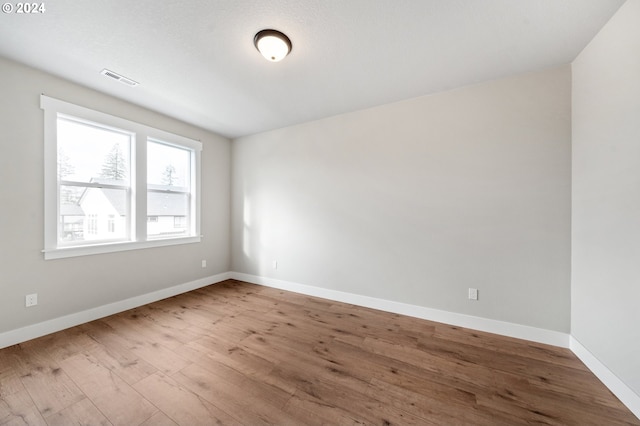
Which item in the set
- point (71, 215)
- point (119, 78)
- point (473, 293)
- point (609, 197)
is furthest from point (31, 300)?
point (609, 197)

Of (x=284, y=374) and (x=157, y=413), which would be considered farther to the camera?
(x=284, y=374)

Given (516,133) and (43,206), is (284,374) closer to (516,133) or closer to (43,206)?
(43,206)

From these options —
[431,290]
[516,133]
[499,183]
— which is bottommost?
[431,290]

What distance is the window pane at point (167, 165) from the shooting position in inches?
132

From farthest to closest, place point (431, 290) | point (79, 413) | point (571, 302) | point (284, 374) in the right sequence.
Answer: point (431, 290)
point (571, 302)
point (284, 374)
point (79, 413)

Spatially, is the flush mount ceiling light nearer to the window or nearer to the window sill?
the window

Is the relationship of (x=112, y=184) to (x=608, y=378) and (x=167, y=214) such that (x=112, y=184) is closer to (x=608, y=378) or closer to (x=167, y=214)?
(x=167, y=214)

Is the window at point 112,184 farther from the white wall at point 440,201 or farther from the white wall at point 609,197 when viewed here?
the white wall at point 609,197

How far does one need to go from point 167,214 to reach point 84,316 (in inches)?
59.7

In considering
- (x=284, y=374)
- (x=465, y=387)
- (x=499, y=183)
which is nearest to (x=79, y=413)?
(x=284, y=374)

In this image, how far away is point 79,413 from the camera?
1.42 m

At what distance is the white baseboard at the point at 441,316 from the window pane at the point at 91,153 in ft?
8.85

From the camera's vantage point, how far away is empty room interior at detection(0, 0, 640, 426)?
1573 mm

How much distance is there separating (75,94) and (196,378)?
3.22 metres
